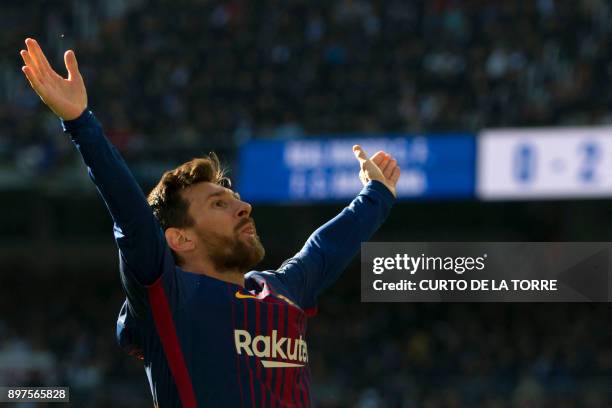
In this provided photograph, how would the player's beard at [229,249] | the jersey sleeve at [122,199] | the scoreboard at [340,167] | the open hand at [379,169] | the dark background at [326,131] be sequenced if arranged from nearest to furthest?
the jersey sleeve at [122,199], the player's beard at [229,249], the open hand at [379,169], the dark background at [326,131], the scoreboard at [340,167]

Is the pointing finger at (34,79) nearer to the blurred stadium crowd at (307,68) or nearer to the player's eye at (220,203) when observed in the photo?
the player's eye at (220,203)

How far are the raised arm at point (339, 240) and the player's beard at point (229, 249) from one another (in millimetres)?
300

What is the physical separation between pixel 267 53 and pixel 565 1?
494cm

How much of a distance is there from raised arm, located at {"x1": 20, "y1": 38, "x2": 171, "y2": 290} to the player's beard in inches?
12.9

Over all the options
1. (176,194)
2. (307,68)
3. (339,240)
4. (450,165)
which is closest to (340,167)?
(450,165)

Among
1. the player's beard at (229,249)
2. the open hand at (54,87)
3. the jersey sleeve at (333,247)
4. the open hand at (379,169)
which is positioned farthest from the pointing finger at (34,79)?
the open hand at (379,169)

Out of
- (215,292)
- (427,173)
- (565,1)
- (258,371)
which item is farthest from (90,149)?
(565,1)

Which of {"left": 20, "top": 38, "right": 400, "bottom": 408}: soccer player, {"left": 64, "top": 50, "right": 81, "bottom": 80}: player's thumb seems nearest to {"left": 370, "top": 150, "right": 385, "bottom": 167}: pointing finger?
{"left": 20, "top": 38, "right": 400, "bottom": 408}: soccer player

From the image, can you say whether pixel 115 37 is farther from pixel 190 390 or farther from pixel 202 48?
pixel 190 390

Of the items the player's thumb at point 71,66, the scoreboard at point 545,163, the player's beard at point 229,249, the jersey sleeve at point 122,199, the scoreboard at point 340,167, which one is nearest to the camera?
the jersey sleeve at point 122,199

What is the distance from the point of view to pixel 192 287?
3365 mm

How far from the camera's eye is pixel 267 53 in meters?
19.1

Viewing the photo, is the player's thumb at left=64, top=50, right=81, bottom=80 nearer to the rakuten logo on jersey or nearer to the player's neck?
the player's neck

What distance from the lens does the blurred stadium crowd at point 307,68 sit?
653 inches
